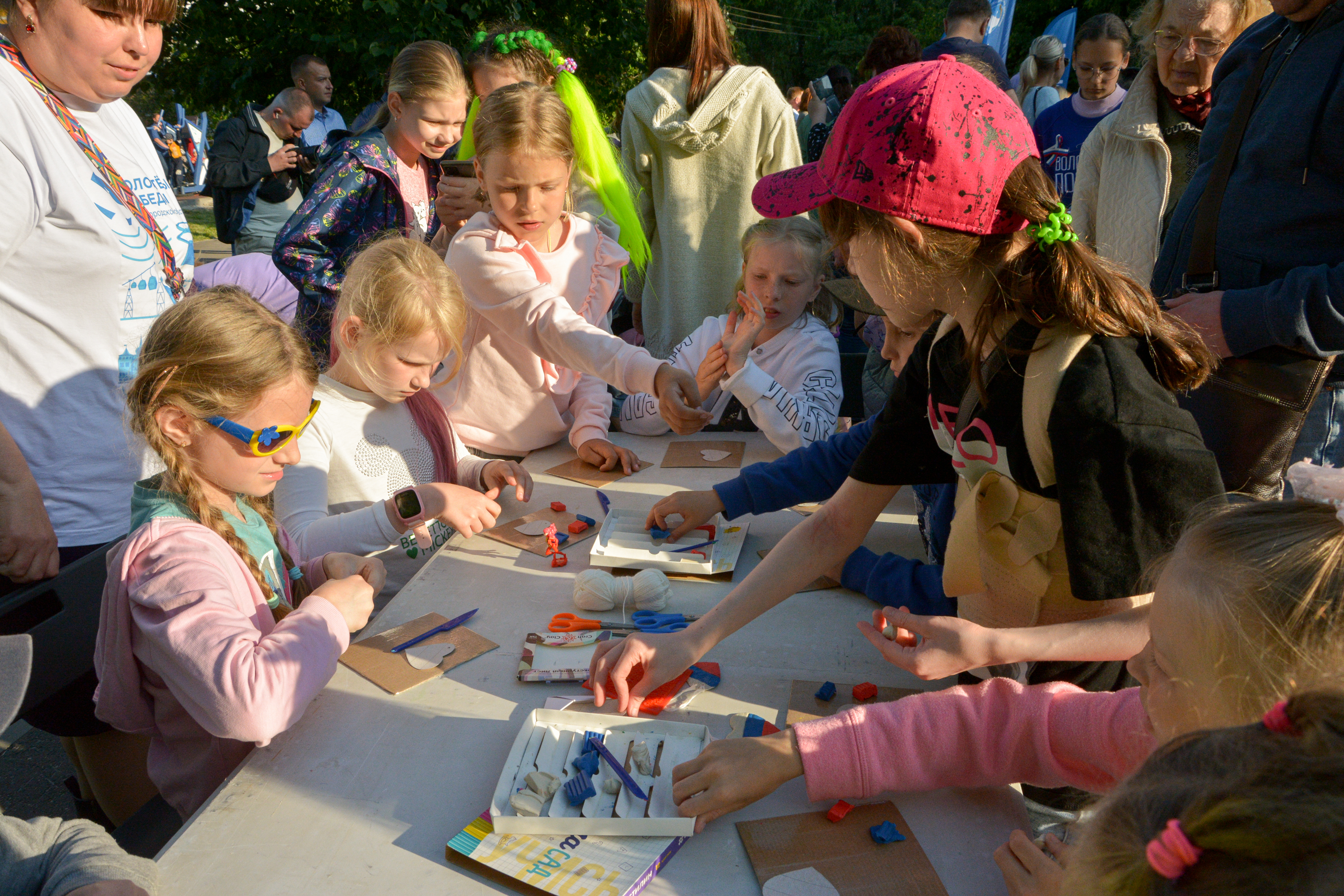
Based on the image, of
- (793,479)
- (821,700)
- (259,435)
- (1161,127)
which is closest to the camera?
(821,700)

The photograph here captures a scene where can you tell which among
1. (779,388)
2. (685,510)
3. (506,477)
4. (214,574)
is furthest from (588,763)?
(779,388)

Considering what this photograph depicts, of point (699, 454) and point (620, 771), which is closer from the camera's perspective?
point (620, 771)

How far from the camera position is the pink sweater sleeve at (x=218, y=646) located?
112 cm

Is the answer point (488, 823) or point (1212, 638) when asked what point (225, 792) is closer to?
point (488, 823)

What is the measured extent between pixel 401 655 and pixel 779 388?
136 centimetres

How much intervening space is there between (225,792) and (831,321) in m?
2.27

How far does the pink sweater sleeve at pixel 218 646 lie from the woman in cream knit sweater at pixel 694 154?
7.57 ft

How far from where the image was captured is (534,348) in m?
2.42

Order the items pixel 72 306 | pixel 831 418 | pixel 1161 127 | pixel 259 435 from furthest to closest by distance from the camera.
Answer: pixel 1161 127, pixel 831 418, pixel 72 306, pixel 259 435

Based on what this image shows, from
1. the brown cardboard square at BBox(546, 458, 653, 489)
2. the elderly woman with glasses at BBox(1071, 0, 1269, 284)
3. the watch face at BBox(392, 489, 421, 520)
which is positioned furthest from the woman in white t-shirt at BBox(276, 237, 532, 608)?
the elderly woman with glasses at BBox(1071, 0, 1269, 284)

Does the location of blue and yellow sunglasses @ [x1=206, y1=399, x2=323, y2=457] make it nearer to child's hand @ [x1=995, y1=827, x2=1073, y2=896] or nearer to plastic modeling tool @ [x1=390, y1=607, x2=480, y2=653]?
plastic modeling tool @ [x1=390, y1=607, x2=480, y2=653]

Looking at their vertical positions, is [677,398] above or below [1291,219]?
below

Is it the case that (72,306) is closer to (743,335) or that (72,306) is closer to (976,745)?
(743,335)

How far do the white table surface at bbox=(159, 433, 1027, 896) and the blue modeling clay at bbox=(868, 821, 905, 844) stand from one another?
1.2 inches
